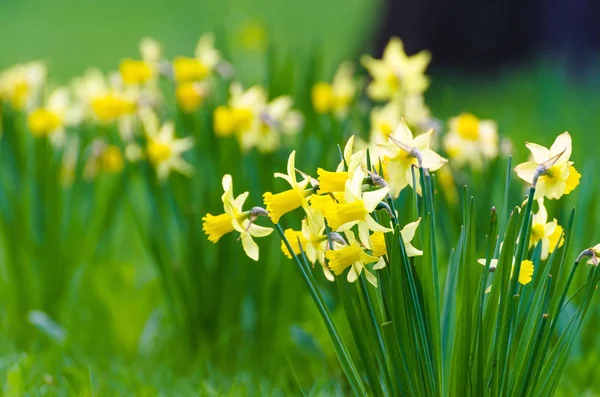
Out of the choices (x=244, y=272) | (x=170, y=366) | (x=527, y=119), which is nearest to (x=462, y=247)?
(x=244, y=272)

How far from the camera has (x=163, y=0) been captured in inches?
367

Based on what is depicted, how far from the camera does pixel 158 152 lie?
81.7 inches

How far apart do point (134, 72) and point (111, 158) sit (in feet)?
0.80

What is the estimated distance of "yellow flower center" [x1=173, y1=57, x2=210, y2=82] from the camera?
7.26ft

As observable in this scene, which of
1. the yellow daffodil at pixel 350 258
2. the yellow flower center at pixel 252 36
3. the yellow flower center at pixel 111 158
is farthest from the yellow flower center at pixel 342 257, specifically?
the yellow flower center at pixel 252 36

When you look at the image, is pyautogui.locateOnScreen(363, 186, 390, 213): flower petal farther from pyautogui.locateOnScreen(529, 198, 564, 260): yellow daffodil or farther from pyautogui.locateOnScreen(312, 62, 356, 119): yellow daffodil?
pyautogui.locateOnScreen(312, 62, 356, 119): yellow daffodil

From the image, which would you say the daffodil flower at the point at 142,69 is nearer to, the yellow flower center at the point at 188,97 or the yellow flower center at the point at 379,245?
the yellow flower center at the point at 188,97

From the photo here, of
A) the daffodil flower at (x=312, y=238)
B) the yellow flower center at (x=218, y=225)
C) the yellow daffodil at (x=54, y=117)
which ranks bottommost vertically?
the daffodil flower at (x=312, y=238)

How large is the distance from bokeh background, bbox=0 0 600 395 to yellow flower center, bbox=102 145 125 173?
0.27 meters

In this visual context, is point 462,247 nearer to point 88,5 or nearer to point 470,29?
point 470,29

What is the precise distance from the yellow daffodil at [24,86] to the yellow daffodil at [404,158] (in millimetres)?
1559

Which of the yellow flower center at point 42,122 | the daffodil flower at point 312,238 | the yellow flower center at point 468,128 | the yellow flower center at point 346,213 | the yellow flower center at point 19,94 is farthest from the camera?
the yellow flower center at point 19,94

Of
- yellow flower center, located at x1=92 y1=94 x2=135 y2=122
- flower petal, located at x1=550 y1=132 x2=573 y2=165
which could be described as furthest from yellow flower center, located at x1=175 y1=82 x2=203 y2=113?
flower petal, located at x1=550 y1=132 x2=573 y2=165

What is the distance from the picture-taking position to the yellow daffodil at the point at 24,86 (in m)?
2.49
